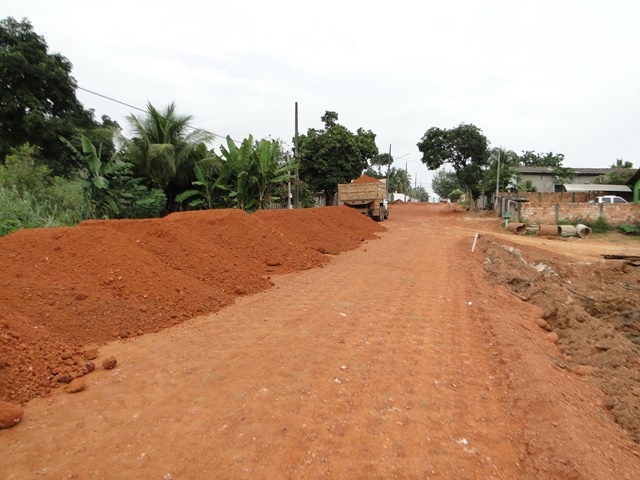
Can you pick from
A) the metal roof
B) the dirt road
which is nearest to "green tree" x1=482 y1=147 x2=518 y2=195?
the metal roof

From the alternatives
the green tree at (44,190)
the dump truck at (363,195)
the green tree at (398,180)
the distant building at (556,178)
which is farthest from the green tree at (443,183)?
the green tree at (44,190)

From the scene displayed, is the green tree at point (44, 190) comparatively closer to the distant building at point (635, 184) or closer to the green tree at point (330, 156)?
the green tree at point (330, 156)

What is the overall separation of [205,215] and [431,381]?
7394 mm

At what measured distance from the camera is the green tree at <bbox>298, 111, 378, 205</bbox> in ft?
98.6

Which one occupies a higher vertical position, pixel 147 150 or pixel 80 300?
pixel 147 150

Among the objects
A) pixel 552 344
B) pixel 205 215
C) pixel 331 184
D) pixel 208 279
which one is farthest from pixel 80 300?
pixel 331 184

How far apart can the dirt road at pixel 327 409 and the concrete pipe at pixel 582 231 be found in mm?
17036

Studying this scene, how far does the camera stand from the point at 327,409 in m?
3.21

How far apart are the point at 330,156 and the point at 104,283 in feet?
85.2

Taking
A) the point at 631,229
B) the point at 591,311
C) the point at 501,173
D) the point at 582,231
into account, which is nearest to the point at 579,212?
the point at 582,231

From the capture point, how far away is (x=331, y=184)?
31312 millimetres

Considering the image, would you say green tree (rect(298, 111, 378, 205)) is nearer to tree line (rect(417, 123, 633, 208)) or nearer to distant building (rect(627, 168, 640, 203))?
tree line (rect(417, 123, 633, 208))

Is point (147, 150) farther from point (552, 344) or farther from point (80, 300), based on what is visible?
point (552, 344)

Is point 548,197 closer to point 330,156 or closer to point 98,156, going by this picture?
point 330,156
